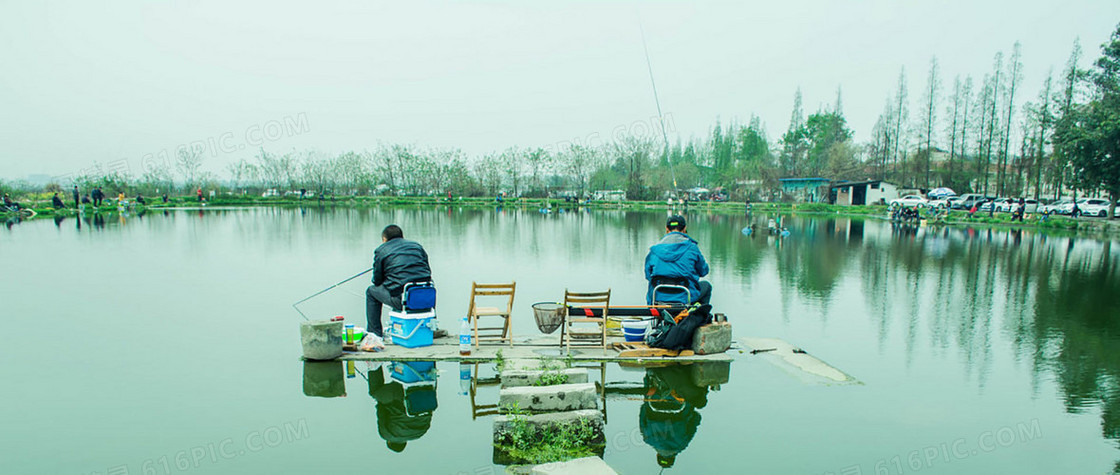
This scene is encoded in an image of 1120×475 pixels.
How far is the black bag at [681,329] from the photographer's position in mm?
6859

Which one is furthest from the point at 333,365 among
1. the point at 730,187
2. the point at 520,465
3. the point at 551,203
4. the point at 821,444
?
the point at 730,187

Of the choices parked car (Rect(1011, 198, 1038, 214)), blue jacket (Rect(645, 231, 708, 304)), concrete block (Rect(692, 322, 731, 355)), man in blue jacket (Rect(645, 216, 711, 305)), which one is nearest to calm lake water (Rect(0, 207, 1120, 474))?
concrete block (Rect(692, 322, 731, 355))

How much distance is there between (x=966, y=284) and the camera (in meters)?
13.0

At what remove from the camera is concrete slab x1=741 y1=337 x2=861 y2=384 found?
255 inches

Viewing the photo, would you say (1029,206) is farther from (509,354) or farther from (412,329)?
(412,329)

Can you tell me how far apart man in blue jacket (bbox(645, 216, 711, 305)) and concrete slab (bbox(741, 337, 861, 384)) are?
1.14 meters

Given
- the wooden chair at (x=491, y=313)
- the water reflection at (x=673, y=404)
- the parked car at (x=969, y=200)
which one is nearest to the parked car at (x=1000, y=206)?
the parked car at (x=969, y=200)

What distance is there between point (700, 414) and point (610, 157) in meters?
68.7

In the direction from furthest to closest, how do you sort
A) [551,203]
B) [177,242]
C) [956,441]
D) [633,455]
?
[551,203] → [177,242] → [956,441] → [633,455]

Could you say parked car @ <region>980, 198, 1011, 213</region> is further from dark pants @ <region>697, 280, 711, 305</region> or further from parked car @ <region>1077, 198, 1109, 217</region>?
Answer: dark pants @ <region>697, 280, 711, 305</region>

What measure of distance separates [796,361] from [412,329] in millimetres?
4658

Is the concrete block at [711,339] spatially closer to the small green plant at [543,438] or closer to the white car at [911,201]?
the small green plant at [543,438]

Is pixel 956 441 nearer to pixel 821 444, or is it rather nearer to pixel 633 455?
pixel 821 444

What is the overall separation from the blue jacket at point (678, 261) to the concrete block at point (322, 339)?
12.0ft
